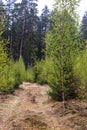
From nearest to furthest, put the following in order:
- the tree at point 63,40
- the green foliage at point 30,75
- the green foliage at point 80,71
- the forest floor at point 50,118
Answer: the forest floor at point 50,118
the tree at point 63,40
the green foliage at point 80,71
the green foliage at point 30,75

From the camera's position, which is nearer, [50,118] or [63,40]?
[50,118]

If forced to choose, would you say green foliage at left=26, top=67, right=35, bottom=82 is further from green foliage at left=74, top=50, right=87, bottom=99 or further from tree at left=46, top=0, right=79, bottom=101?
tree at left=46, top=0, right=79, bottom=101

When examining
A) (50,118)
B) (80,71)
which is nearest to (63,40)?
(80,71)

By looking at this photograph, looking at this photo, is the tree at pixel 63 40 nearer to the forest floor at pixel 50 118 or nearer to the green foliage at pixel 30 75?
the forest floor at pixel 50 118

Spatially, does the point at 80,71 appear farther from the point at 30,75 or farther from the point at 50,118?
the point at 30,75

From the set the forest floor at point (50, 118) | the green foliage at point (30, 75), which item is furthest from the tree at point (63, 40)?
the green foliage at point (30, 75)

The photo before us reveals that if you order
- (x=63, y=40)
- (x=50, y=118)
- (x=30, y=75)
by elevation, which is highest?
(x=63, y=40)

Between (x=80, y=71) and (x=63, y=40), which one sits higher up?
(x=63, y=40)

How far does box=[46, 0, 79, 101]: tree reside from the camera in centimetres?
1517

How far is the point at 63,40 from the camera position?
49.6 feet

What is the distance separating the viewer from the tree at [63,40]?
597 inches

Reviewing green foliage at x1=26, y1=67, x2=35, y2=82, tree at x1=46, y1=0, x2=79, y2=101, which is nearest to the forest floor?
tree at x1=46, y1=0, x2=79, y2=101

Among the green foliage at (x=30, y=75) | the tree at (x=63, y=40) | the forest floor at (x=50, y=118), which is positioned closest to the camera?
the forest floor at (x=50, y=118)

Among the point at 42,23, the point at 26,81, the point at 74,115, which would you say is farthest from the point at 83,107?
the point at 42,23
